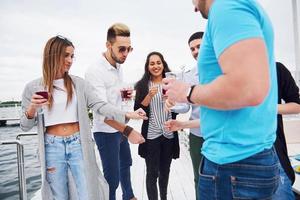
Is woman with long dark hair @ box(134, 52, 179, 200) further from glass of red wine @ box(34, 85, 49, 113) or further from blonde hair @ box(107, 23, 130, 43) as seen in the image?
glass of red wine @ box(34, 85, 49, 113)

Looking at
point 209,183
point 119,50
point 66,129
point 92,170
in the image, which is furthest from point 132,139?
point 209,183

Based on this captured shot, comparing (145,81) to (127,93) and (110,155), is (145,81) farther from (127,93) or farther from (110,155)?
(110,155)

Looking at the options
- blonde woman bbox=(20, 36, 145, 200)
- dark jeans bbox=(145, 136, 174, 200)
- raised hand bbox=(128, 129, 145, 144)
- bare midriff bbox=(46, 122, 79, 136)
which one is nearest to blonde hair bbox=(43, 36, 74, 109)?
blonde woman bbox=(20, 36, 145, 200)

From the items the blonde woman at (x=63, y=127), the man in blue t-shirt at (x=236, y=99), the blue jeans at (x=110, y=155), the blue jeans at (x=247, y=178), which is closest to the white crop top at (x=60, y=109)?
the blonde woman at (x=63, y=127)

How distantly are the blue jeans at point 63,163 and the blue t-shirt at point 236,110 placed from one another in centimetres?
142

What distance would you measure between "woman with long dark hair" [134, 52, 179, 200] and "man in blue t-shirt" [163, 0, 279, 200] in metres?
1.82

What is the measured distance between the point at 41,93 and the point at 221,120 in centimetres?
139

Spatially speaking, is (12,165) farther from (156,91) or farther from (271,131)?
(271,131)

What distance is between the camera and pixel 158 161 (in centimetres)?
282

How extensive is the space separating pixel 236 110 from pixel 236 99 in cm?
10

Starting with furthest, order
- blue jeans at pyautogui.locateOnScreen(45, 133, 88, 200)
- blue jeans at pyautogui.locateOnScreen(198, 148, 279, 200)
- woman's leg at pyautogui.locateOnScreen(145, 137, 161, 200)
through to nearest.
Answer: woman's leg at pyautogui.locateOnScreen(145, 137, 161, 200)
blue jeans at pyautogui.locateOnScreen(45, 133, 88, 200)
blue jeans at pyautogui.locateOnScreen(198, 148, 279, 200)

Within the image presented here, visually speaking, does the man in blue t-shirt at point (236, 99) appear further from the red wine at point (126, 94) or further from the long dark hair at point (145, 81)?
the long dark hair at point (145, 81)

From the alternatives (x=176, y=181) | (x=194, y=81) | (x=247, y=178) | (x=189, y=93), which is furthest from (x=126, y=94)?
(x=176, y=181)

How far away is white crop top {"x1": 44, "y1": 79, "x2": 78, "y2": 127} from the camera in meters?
2.08
